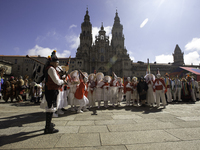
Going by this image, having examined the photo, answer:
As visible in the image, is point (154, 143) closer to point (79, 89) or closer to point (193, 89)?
point (79, 89)

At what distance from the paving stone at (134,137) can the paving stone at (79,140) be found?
17cm

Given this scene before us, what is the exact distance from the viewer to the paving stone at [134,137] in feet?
7.86

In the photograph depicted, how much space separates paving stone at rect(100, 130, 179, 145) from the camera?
7.86 ft

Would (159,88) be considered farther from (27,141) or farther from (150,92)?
(27,141)

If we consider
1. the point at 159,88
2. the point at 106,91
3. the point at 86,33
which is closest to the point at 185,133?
the point at 159,88

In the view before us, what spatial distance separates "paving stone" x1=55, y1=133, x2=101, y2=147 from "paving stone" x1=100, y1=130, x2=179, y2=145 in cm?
17

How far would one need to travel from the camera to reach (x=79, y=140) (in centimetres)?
244

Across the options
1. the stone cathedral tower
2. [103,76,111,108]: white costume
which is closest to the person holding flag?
[103,76,111,108]: white costume

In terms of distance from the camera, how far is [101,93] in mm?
7223


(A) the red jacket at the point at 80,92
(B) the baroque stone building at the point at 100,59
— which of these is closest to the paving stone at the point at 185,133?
(A) the red jacket at the point at 80,92

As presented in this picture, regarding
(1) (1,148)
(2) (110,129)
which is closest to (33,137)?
(1) (1,148)

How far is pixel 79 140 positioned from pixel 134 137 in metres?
1.29

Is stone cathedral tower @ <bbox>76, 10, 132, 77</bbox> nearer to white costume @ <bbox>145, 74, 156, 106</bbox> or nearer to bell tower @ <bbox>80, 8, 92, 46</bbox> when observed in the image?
bell tower @ <bbox>80, 8, 92, 46</bbox>

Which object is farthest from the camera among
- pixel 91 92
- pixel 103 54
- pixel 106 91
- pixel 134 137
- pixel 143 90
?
pixel 103 54
